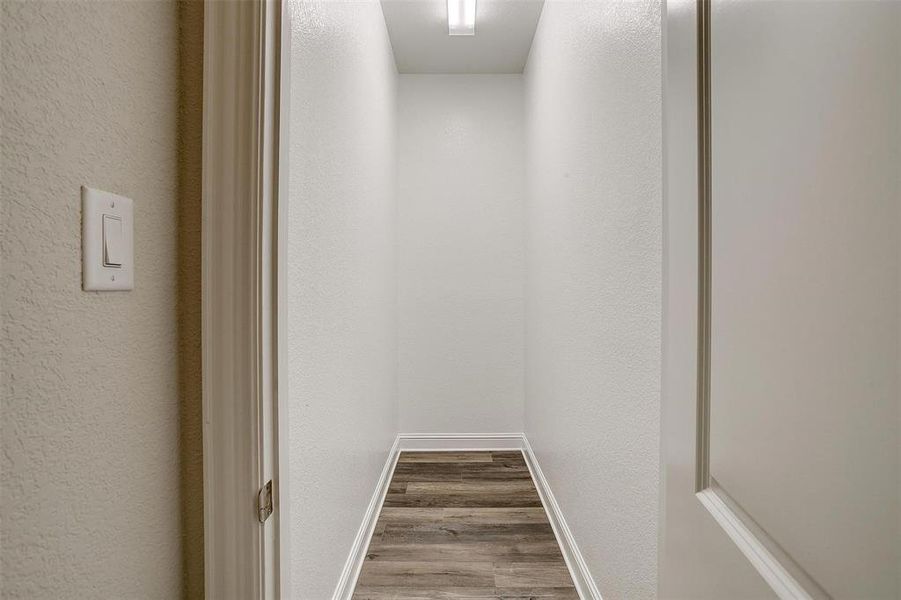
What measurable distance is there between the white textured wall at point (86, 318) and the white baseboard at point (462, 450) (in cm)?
121

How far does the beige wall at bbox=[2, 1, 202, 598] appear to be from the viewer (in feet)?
1.33

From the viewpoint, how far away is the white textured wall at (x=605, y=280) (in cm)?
110

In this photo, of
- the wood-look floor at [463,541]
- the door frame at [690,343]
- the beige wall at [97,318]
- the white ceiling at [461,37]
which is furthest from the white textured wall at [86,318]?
the white ceiling at [461,37]

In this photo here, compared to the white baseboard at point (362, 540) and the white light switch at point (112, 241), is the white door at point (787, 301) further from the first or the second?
the white baseboard at point (362, 540)

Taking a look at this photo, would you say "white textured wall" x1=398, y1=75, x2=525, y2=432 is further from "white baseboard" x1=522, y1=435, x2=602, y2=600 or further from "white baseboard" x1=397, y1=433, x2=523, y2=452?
"white baseboard" x1=522, y1=435, x2=602, y2=600

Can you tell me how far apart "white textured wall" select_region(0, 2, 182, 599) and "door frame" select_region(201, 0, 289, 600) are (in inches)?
2.1

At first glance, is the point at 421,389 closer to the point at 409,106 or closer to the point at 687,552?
the point at 409,106

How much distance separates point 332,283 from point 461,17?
1970mm

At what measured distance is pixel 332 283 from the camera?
1463 millimetres

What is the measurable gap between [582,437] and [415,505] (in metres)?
1.13

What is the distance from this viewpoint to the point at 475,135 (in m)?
3.19

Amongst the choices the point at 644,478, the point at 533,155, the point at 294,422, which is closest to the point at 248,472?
the point at 294,422

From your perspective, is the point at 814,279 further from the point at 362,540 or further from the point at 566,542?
the point at 362,540

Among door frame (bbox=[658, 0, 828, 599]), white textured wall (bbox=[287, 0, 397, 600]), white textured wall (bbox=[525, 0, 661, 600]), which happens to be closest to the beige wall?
white textured wall (bbox=[287, 0, 397, 600])
